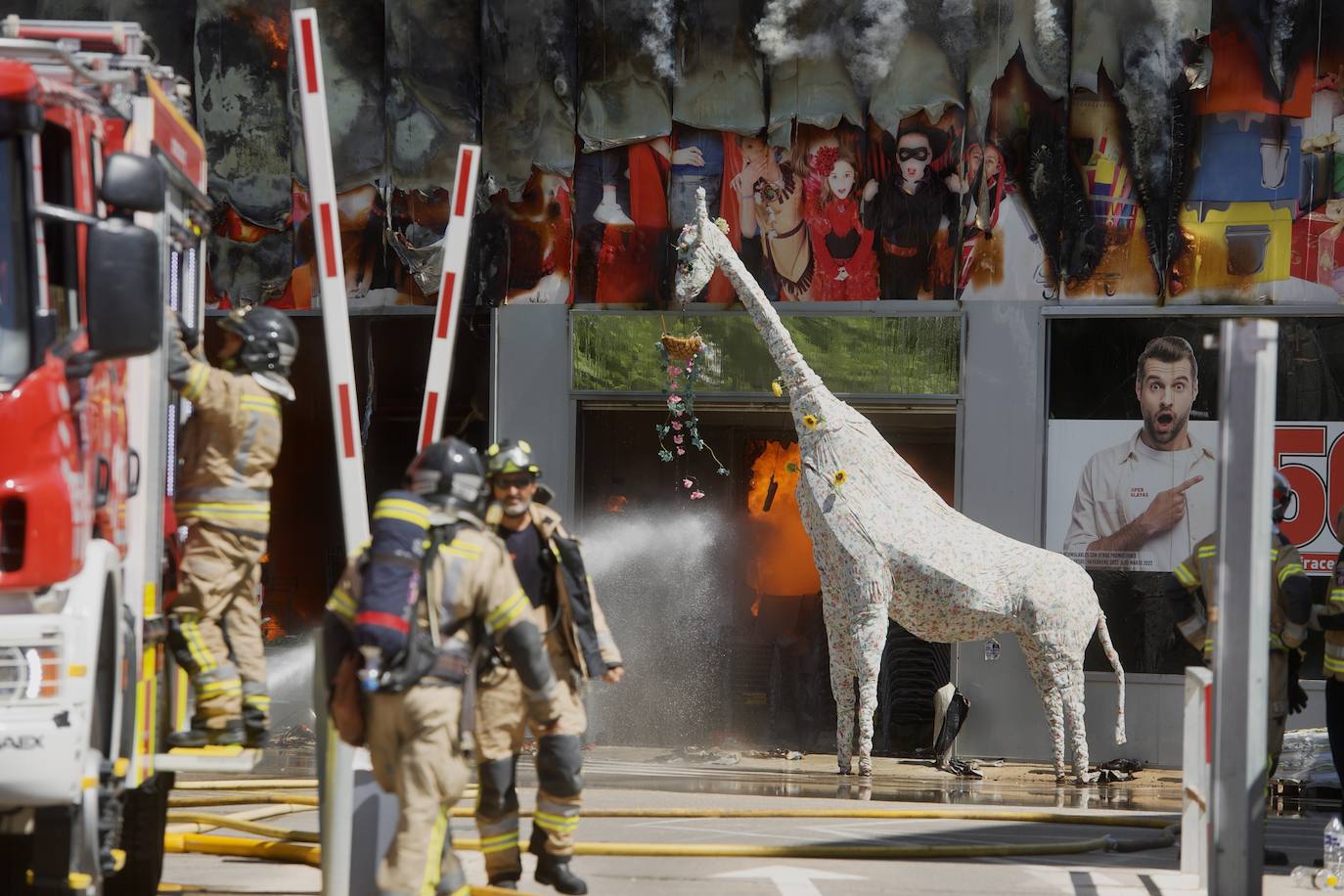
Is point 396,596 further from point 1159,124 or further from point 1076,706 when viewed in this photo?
point 1159,124

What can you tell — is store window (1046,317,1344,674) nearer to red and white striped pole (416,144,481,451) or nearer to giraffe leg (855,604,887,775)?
giraffe leg (855,604,887,775)

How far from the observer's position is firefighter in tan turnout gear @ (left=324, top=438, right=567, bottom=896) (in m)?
5.89

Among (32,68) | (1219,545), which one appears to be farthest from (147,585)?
(1219,545)

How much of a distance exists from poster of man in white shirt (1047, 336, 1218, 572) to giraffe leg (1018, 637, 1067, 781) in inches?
53.9

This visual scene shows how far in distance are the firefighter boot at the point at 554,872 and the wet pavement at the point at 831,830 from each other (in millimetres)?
174

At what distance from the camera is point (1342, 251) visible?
12805 mm

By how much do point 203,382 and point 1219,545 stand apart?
13.3 feet

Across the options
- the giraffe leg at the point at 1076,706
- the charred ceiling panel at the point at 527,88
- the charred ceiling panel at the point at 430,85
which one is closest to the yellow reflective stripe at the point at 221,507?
the giraffe leg at the point at 1076,706

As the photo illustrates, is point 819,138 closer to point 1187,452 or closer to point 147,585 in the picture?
point 1187,452

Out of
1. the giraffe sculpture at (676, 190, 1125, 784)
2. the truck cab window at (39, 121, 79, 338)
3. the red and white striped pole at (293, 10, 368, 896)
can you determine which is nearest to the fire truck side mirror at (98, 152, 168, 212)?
the truck cab window at (39, 121, 79, 338)

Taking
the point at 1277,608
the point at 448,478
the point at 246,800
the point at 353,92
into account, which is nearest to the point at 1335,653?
the point at 1277,608

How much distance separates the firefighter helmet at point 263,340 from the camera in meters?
7.62

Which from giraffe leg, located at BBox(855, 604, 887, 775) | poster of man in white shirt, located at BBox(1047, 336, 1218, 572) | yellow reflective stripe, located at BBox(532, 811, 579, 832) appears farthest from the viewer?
poster of man in white shirt, located at BBox(1047, 336, 1218, 572)

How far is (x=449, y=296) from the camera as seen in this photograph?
695 centimetres
